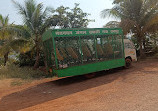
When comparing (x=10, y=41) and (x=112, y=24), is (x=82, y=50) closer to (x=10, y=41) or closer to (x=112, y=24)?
(x=10, y=41)

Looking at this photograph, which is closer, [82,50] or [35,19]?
[82,50]

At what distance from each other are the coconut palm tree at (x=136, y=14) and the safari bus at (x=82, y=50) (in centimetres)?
431

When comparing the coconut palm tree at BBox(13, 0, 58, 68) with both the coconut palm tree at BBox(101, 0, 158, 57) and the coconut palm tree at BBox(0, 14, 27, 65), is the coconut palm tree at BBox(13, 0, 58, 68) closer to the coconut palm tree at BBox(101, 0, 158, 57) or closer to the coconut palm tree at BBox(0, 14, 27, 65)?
the coconut palm tree at BBox(0, 14, 27, 65)

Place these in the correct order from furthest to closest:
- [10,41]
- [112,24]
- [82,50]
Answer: [112,24]
[10,41]
[82,50]

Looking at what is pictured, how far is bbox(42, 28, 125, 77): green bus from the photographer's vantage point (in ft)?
21.1

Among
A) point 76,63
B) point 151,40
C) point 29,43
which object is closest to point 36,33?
point 29,43

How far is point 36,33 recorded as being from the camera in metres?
11.1

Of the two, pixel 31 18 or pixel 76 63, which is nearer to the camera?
pixel 76 63

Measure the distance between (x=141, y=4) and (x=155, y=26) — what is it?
6.90 ft

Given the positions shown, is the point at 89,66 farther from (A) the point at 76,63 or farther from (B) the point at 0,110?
(B) the point at 0,110

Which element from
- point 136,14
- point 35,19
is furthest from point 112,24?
point 35,19

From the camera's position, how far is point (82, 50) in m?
7.07

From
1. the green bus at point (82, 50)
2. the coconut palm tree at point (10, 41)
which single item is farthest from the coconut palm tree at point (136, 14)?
the coconut palm tree at point (10, 41)

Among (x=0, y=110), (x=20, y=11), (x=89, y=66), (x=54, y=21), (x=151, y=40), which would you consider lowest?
(x=0, y=110)
